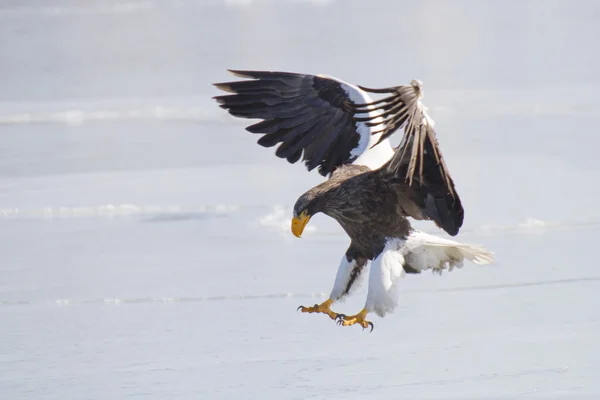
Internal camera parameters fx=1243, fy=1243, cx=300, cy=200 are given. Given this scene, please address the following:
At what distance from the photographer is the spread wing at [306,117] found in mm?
5551

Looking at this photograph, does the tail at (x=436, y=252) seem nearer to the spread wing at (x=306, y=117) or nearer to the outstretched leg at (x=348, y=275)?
the outstretched leg at (x=348, y=275)

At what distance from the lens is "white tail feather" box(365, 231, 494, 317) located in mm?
5012

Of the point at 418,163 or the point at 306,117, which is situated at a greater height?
the point at 418,163

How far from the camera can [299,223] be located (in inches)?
189

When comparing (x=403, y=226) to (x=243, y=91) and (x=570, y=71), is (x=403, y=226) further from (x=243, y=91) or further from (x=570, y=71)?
(x=570, y=71)

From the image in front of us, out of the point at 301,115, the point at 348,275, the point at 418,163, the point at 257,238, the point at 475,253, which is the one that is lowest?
the point at 257,238

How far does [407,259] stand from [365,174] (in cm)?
41

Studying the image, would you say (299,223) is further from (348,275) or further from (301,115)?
(301,115)

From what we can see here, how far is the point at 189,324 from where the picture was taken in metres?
5.63

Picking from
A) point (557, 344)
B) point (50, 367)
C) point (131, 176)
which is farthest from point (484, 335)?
point (131, 176)

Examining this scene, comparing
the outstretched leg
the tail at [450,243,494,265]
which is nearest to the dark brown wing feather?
the outstretched leg

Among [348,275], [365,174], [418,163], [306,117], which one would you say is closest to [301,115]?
[306,117]

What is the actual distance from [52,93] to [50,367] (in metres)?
6.75

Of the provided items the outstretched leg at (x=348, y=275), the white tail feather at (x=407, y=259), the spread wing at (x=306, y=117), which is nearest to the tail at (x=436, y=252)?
the white tail feather at (x=407, y=259)
